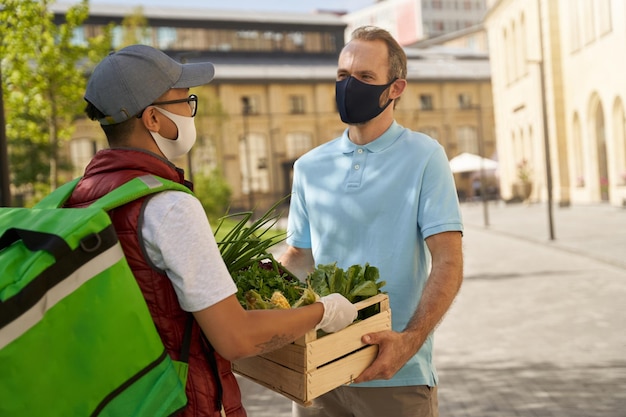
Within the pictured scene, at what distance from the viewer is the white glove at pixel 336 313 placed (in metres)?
2.10

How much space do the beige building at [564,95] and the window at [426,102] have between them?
1840 cm

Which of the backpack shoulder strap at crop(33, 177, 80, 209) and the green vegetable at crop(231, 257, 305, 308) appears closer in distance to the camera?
the backpack shoulder strap at crop(33, 177, 80, 209)

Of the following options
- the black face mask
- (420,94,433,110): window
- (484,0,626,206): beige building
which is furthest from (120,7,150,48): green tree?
(420,94,433,110): window

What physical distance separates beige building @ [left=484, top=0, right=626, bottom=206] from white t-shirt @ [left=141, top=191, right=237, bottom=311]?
2045 cm

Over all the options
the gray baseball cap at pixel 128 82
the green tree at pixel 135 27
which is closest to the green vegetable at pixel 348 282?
the gray baseball cap at pixel 128 82

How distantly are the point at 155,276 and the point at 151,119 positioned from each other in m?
0.47

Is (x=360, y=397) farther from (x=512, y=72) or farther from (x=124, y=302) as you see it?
(x=512, y=72)

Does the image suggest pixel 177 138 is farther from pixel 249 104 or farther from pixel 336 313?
pixel 249 104

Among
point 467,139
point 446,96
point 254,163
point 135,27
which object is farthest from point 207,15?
point 135,27

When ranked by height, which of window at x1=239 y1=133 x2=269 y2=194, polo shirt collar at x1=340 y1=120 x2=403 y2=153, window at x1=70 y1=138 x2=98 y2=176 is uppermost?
window at x1=70 y1=138 x2=98 y2=176

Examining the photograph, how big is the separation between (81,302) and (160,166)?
43 centimetres

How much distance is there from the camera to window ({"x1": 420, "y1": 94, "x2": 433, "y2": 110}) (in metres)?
70.1

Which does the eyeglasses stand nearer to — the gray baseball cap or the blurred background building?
the gray baseball cap

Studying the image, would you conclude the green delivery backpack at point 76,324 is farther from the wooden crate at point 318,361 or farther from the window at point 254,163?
the window at point 254,163
